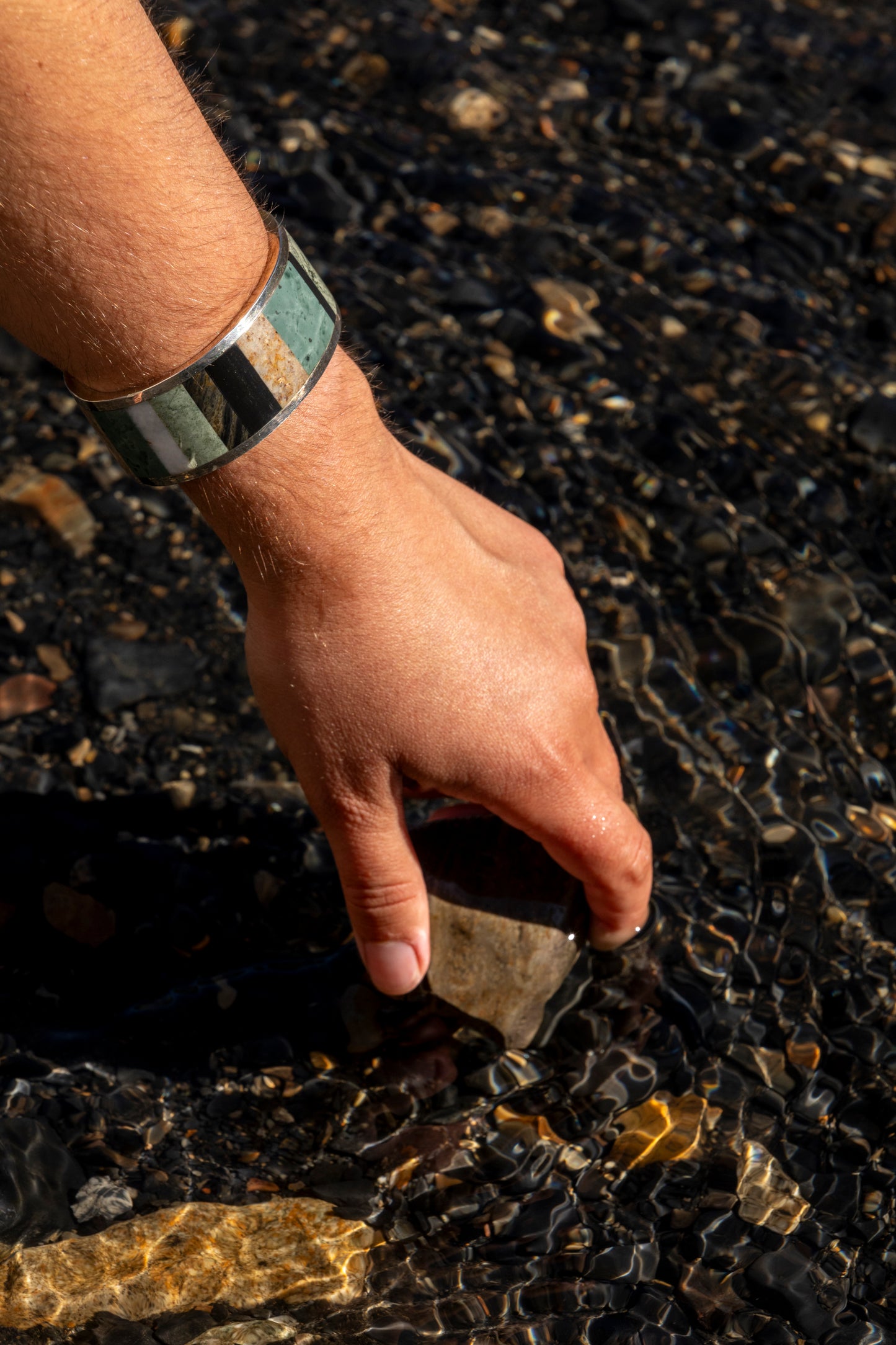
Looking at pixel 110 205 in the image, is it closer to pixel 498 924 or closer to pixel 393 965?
pixel 393 965

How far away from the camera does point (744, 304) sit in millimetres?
3982

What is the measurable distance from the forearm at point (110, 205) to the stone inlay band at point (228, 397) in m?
0.04

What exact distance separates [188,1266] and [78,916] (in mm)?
836

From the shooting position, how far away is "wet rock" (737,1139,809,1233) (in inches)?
86.2

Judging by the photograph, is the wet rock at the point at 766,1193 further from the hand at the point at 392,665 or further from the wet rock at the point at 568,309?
A: the wet rock at the point at 568,309

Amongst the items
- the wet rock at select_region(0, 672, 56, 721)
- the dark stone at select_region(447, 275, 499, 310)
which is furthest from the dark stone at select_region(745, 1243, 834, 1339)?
the dark stone at select_region(447, 275, 499, 310)

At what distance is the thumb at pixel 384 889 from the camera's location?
81.3 inches

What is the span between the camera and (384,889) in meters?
2.13

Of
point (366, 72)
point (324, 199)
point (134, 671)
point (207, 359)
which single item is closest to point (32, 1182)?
point (134, 671)

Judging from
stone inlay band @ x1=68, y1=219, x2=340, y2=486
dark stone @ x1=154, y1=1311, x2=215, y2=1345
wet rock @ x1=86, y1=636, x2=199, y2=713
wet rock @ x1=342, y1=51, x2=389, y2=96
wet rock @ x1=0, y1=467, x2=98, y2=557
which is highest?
stone inlay band @ x1=68, y1=219, x2=340, y2=486

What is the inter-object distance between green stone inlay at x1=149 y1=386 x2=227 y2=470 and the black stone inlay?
0.16 ft

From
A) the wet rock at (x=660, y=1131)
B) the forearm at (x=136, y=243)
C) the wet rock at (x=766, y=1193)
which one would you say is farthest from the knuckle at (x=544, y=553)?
the wet rock at (x=766, y=1193)

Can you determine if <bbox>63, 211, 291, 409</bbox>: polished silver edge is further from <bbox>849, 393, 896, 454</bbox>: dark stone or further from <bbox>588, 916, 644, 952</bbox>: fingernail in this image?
<bbox>849, 393, 896, 454</bbox>: dark stone

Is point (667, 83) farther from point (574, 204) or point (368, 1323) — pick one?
point (368, 1323)
